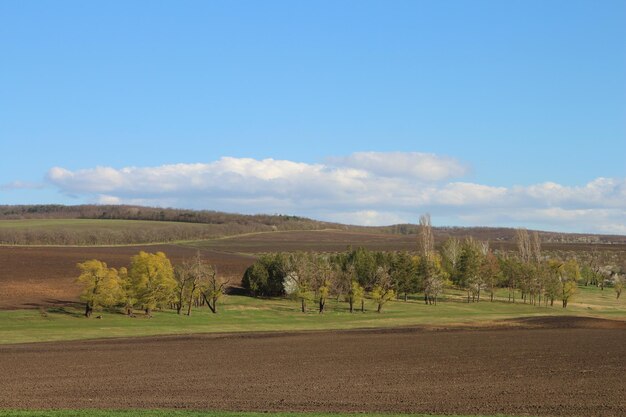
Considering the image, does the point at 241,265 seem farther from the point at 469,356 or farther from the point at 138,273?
the point at 469,356

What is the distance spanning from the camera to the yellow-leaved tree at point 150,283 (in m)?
89.2

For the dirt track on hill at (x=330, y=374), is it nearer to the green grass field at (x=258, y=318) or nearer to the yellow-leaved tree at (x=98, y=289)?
the green grass field at (x=258, y=318)

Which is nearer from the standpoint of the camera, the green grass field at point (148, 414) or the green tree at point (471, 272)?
the green grass field at point (148, 414)

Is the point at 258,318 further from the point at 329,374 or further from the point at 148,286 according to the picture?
the point at 329,374

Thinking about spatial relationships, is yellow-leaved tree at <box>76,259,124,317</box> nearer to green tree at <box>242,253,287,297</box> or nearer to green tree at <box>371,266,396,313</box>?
green tree at <box>242,253,287,297</box>

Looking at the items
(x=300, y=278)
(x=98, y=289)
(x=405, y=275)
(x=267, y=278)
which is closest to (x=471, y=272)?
(x=405, y=275)

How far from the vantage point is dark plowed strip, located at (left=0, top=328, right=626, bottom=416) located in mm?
30750

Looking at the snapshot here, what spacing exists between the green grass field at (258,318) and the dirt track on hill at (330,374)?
10.0 m

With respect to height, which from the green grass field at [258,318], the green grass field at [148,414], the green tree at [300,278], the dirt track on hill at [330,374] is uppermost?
the green tree at [300,278]

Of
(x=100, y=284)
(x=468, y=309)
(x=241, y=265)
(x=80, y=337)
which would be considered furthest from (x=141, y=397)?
(x=241, y=265)

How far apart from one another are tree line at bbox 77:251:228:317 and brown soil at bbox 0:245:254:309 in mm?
7245

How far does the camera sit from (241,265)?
454 feet

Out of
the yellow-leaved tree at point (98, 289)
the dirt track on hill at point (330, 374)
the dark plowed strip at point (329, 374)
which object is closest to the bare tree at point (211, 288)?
the yellow-leaved tree at point (98, 289)

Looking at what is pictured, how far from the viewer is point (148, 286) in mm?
89812
